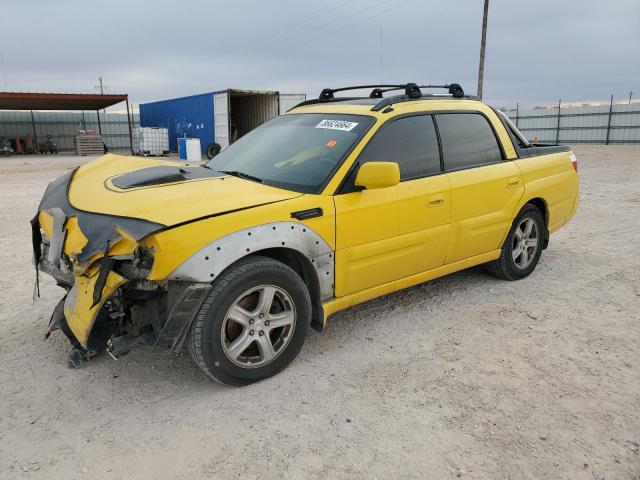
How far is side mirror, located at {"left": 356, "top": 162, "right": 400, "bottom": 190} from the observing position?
317 cm

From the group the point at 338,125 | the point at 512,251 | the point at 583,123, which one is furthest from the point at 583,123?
the point at 338,125

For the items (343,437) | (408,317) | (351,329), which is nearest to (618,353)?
(408,317)

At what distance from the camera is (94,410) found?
9.26 feet

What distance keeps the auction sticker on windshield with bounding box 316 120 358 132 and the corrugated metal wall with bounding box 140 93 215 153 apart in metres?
21.3

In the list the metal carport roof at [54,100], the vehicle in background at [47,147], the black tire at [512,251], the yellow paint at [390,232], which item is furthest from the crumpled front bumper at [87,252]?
the vehicle in background at [47,147]

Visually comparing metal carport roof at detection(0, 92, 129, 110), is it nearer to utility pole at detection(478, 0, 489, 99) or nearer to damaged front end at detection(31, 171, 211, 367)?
utility pole at detection(478, 0, 489, 99)

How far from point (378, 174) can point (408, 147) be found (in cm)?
77

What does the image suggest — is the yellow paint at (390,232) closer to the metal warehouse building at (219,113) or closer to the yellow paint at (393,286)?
the yellow paint at (393,286)

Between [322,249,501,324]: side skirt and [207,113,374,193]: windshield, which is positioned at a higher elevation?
[207,113,374,193]: windshield

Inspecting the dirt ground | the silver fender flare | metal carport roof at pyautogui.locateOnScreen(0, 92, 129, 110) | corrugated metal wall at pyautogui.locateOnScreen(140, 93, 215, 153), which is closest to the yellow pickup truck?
the silver fender flare

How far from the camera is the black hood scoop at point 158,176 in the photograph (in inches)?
129

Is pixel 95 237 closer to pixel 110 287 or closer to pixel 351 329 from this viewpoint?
pixel 110 287

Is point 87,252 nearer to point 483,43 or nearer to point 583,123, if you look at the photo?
point 483,43

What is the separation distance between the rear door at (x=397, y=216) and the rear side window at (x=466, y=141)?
0.47ft
